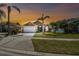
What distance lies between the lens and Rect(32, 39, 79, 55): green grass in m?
4.28

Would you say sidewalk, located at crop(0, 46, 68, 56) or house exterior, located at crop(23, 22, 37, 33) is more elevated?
house exterior, located at crop(23, 22, 37, 33)

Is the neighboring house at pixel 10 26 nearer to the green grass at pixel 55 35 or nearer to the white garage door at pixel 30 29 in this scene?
the white garage door at pixel 30 29

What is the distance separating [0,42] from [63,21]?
0.91 meters

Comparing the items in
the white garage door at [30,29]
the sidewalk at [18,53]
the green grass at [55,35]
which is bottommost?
the sidewalk at [18,53]

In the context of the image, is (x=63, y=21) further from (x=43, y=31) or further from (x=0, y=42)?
(x=0, y=42)

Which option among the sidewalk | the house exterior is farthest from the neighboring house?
the sidewalk

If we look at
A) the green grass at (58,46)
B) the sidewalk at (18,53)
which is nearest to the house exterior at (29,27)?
the green grass at (58,46)

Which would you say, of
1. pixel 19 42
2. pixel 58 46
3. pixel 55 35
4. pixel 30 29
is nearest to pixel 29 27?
pixel 30 29

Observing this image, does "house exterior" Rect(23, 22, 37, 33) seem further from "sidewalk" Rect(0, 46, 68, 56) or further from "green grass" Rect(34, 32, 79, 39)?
"sidewalk" Rect(0, 46, 68, 56)

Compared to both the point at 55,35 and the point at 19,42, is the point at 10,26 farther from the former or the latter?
the point at 55,35

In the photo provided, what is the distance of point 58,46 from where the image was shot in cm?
431

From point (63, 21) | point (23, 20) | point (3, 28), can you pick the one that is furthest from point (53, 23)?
point (3, 28)

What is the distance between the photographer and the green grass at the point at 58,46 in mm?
4277

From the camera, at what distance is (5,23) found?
14.3 ft
